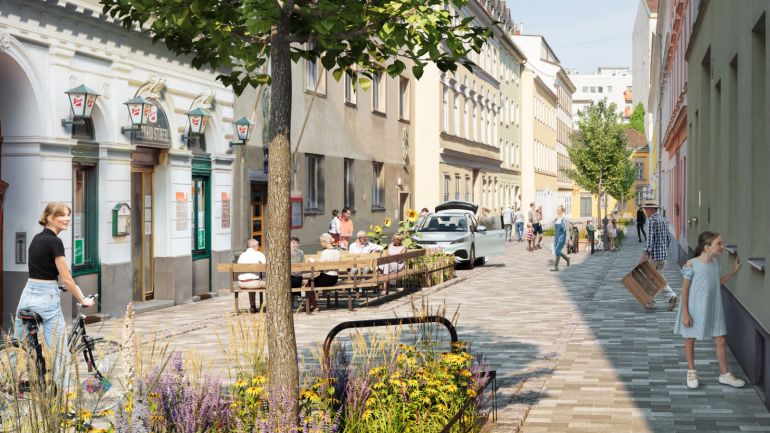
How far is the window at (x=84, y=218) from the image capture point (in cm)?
1583

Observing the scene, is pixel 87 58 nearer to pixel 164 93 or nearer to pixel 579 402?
pixel 164 93

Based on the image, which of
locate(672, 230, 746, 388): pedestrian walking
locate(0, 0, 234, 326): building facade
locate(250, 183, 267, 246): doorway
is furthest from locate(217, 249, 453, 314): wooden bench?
locate(672, 230, 746, 388): pedestrian walking

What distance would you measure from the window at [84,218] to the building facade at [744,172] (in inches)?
365

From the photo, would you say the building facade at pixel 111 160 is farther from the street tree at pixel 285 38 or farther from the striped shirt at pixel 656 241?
the street tree at pixel 285 38

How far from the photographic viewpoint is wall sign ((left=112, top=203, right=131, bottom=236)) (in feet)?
54.9

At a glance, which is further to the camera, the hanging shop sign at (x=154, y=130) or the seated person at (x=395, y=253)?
the seated person at (x=395, y=253)

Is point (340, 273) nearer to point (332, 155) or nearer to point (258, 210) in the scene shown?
point (258, 210)

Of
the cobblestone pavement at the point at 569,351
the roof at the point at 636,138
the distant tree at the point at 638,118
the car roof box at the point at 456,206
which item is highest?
the distant tree at the point at 638,118

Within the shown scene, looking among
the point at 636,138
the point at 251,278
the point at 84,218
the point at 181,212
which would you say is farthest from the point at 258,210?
the point at 636,138

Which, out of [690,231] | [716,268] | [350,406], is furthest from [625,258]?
[350,406]

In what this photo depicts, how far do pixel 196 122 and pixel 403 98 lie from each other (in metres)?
19.8

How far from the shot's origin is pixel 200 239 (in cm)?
2014

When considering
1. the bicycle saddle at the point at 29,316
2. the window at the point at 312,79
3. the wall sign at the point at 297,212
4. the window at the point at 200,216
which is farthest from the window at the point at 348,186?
the bicycle saddle at the point at 29,316

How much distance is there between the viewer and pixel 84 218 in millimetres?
16219
